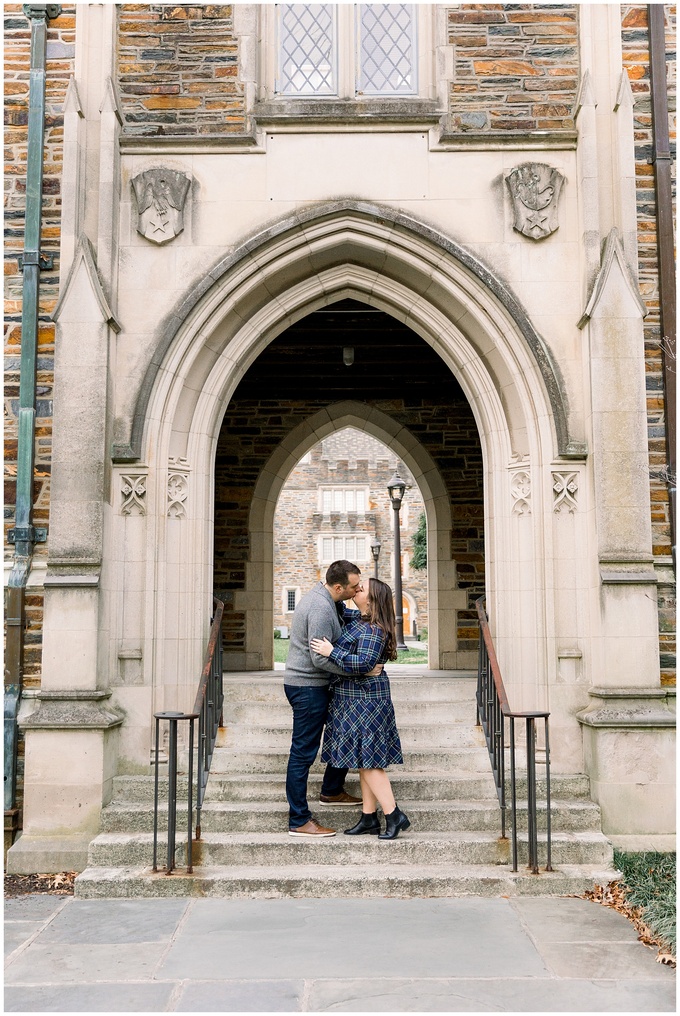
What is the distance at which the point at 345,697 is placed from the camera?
18.4 feet

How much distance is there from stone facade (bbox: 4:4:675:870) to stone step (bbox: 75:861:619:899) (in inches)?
30.1

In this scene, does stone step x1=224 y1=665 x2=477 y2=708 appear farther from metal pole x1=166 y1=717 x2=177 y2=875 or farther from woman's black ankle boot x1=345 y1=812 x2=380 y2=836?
metal pole x1=166 y1=717 x2=177 y2=875

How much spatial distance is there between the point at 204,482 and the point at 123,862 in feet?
8.30

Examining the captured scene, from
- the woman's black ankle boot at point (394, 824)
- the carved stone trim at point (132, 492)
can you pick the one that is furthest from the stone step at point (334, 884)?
the carved stone trim at point (132, 492)

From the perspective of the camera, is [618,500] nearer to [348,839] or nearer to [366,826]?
[366,826]

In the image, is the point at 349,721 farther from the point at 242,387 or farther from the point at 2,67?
the point at 242,387

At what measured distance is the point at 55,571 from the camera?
234 inches

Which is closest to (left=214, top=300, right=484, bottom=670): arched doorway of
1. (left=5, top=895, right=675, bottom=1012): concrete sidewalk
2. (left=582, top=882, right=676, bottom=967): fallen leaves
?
(left=582, top=882, right=676, bottom=967): fallen leaves

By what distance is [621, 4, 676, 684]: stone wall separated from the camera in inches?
248

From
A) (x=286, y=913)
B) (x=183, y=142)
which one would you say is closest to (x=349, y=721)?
(x=286, y=913)

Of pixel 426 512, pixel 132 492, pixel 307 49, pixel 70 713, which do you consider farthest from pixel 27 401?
pixel 426 512

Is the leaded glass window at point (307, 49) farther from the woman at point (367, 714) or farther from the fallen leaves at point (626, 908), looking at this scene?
the fallen leaves at point (626, 908)

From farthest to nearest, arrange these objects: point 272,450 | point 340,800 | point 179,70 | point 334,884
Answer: point 272,450 → point 179,70 → point 340,800 → point 334,884

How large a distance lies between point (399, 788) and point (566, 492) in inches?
87.8
